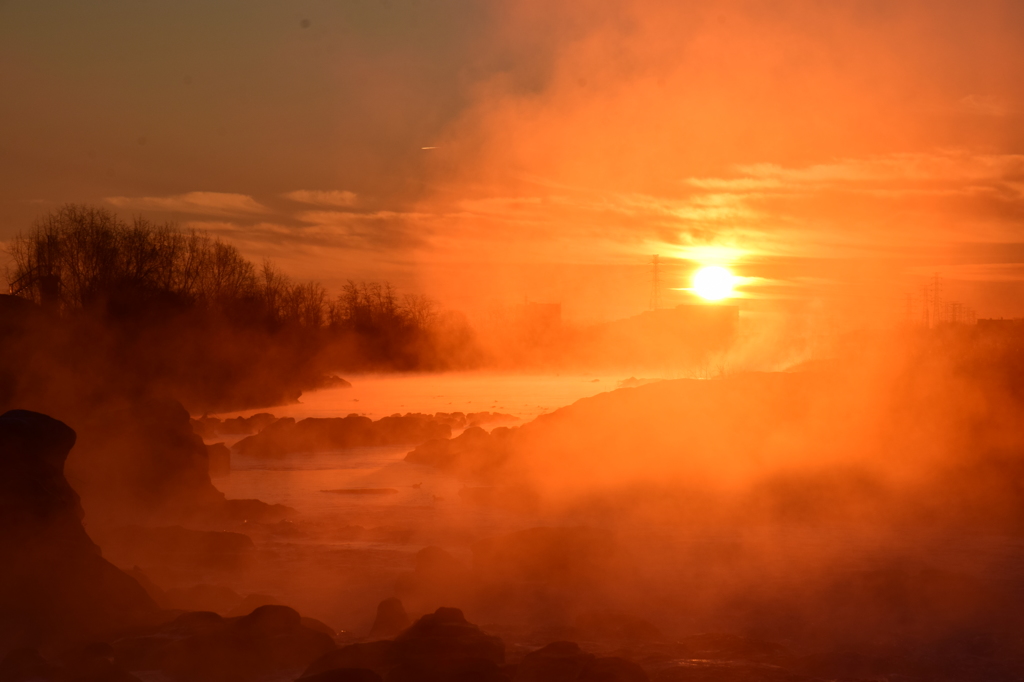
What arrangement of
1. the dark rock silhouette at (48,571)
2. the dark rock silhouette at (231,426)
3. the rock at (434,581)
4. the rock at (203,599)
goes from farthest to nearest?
the dark rock silhouette at (231,426) < the rock at (434,581) < the rock at (203,599) < the dark rock silhouette at (48,571)

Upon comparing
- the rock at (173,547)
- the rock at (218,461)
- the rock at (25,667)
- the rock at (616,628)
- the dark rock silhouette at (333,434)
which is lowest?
the rock at (25,667)

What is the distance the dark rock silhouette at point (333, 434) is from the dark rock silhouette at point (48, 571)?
16006mm

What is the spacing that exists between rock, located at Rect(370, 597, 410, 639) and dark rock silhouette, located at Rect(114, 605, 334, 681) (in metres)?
0.76

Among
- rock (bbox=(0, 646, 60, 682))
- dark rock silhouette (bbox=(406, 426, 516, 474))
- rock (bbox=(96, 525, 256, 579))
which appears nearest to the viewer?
rock (bbox=(0, 646, 60, 682))

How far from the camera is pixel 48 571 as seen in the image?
332 inches

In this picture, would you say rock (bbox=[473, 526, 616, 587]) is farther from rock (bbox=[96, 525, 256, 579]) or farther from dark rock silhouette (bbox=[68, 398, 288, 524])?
dark rock silhouette (bbox=[68, 398, 288, 524])

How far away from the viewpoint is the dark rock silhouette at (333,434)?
25.7 meters

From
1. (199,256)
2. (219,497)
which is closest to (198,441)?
(219,497)

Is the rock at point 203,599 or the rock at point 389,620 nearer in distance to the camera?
the rock at point 389,620

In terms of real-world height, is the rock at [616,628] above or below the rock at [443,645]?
below

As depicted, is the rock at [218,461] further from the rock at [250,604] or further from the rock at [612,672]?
the rock at [612,672]

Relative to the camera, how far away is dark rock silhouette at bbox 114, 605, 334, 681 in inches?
292

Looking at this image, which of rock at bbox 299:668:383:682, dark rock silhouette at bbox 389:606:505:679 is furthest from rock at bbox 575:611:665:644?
rock at bbox 299:668:383:682

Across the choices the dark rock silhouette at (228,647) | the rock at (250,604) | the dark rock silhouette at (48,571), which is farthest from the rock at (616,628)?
the dark rock silhouette at (48,571)
